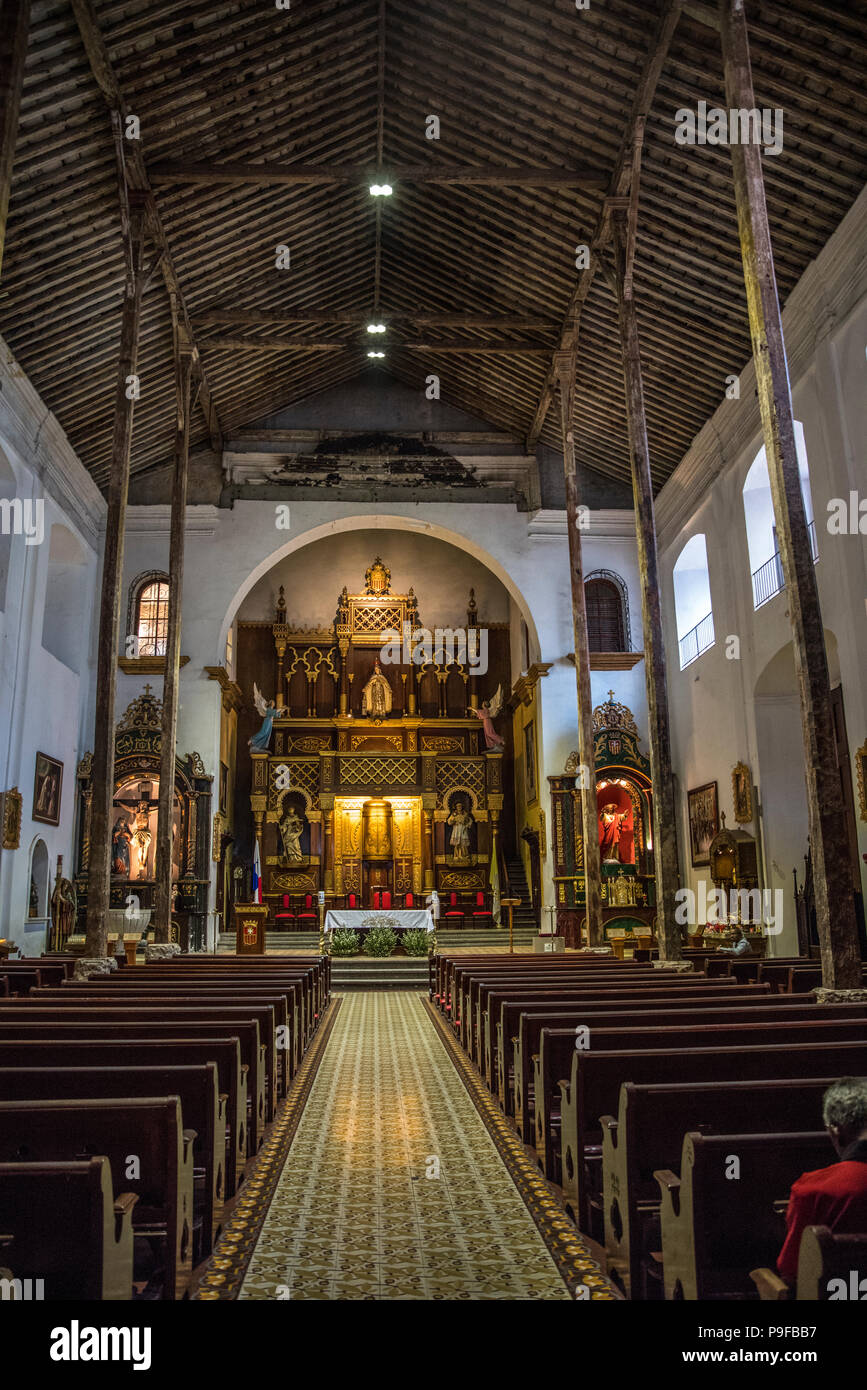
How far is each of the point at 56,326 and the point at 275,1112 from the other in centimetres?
1083

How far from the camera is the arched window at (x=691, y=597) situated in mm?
17547

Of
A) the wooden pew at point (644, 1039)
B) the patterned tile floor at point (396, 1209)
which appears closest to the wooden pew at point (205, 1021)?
the patterned tile floor at point (396, 1209)

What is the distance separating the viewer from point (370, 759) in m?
23.5

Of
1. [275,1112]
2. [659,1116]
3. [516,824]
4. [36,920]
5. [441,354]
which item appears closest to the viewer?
[659,1116]

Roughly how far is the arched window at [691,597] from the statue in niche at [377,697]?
25.8 ft

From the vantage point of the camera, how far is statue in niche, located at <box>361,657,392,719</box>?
23.7m

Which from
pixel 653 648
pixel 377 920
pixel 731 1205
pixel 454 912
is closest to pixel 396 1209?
pixel 731 1205

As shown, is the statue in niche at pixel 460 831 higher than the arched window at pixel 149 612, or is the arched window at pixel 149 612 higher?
the arched window at pixel 149 612

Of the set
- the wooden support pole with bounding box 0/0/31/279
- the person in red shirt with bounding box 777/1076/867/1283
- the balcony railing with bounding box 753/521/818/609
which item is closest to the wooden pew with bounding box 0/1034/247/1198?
the person in red shirt with bounding box 777/1076/867/1283

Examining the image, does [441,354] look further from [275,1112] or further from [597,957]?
[275,1112]

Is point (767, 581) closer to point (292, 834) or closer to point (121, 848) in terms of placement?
point (121, 848)

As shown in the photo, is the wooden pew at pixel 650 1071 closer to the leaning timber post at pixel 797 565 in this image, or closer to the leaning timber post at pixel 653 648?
the leaning timber post at pixel 797 565

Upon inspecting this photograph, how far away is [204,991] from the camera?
7.30 m
